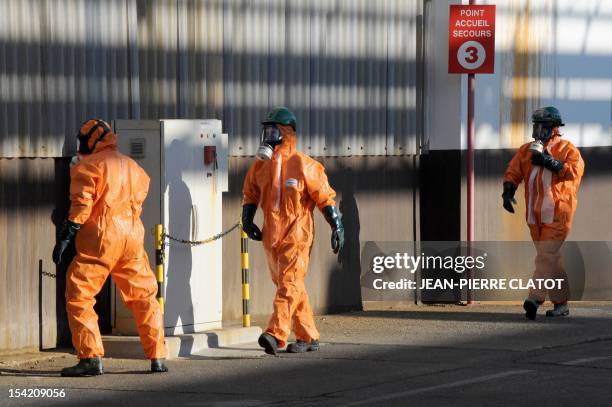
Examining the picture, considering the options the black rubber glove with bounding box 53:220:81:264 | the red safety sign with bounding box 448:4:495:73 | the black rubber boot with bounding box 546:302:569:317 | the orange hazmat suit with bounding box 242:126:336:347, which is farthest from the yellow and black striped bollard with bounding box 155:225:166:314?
the red safety sign with bounding box 448:4:495:73

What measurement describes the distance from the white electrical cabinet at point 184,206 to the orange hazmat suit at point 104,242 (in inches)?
53.3

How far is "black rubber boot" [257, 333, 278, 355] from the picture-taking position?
1288 cm

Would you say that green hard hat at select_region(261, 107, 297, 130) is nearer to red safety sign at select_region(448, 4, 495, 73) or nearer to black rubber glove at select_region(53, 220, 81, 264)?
black rubber glove at select_region(53, 220, 81, 264)

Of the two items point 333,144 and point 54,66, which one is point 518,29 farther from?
point 54,66

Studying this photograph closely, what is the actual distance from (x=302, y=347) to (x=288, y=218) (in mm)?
1112

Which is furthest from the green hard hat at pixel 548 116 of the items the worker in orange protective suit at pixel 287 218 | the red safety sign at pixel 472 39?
the worker in orange protective suit at pixel 287 218

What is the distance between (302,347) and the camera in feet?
43.4

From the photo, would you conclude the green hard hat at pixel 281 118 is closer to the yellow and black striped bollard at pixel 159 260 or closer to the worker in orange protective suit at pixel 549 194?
the yellow and black striped bollard at pixel 159 260

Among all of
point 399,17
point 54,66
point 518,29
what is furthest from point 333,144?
point 54,66

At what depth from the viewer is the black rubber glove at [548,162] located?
15328 millimetres

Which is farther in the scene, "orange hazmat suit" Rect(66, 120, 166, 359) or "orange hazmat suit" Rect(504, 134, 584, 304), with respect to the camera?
"orange hazmat suit" Rect(504, 134, 584, 304)

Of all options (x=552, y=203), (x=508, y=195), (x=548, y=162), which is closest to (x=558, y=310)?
(x=552, y=203)

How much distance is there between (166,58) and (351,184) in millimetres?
3009

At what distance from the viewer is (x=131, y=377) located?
469 inches
